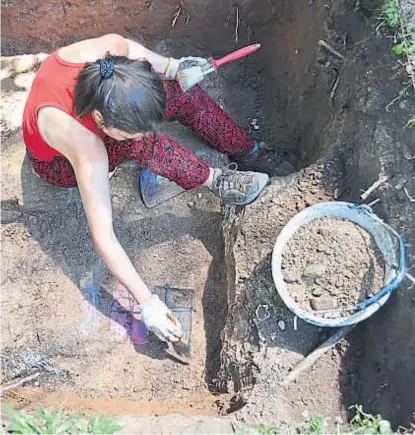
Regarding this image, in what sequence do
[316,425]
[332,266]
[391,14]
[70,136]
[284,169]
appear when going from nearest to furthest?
[316,425] → [70,136] → [332,266] → [391,14] → [284,169]

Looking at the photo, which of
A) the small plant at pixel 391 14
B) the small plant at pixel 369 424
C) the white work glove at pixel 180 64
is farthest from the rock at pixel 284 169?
the small plant at pixel 369 424

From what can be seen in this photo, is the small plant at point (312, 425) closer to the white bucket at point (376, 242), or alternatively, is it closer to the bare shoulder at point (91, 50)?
the white bucket at point (376, 242)

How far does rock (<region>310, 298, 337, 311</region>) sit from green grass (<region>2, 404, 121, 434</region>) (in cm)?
80

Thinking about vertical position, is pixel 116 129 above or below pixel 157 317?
above

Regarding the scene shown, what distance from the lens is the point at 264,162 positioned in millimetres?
3002

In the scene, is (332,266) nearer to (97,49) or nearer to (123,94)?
(123,94)

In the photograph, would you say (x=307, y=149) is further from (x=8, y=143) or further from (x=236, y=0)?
(x=8, y=143)

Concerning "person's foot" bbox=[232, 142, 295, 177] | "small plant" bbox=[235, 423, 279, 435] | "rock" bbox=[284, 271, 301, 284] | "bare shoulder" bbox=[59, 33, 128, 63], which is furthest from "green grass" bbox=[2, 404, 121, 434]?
"person's foot" bbox=[232, 142, 295, 177]

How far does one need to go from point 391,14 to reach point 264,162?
940mm

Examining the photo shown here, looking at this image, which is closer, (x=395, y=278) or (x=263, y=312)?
(x=395, y=278)

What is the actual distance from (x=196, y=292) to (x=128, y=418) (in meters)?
0.84

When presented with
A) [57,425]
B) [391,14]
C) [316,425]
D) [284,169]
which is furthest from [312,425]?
[391,14]

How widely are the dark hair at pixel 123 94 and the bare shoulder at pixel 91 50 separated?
0.26m

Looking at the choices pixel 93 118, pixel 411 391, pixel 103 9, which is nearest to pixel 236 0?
pixel 103 9
